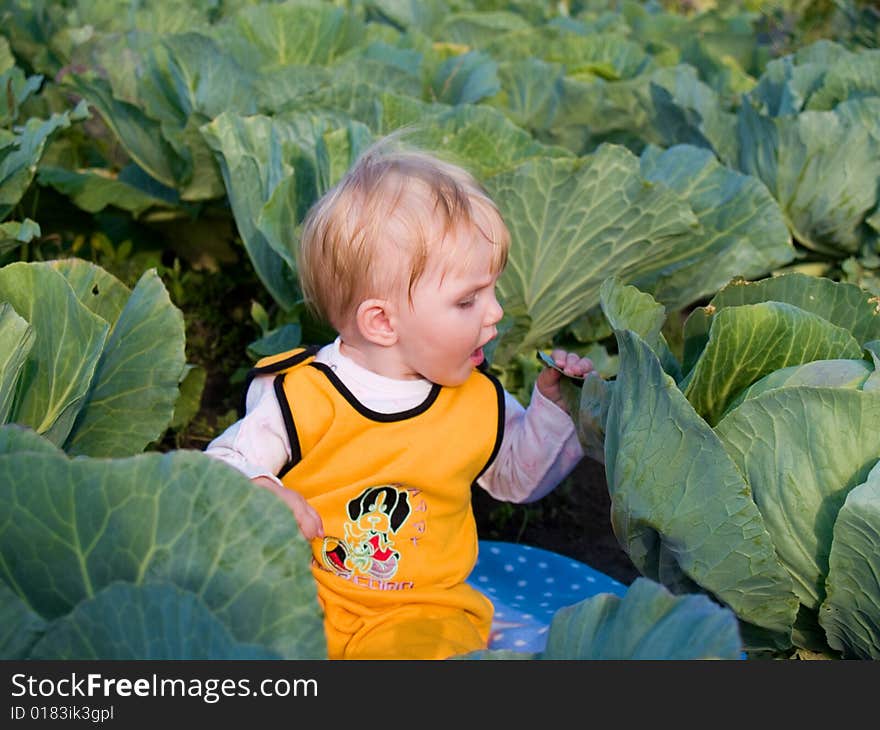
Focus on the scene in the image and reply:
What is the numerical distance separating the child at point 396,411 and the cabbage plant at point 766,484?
0.81 feet

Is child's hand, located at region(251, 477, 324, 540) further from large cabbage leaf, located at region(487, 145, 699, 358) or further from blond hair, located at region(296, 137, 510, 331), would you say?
large cabbage leaf, located at region(487, 145, 699, 358)

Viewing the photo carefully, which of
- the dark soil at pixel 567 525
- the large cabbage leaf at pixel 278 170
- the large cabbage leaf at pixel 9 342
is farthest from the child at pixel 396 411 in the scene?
the dark soil at pixel 567 525

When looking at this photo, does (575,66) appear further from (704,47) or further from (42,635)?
(42,635)

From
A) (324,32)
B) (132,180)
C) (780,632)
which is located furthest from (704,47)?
(780,632)

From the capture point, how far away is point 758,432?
5.52 ft

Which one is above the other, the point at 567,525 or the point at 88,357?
the point at 88,357

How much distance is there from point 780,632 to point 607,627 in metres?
0.55

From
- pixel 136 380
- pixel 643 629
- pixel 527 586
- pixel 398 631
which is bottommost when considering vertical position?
pixel 527 586

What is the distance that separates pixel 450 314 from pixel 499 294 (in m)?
0.86

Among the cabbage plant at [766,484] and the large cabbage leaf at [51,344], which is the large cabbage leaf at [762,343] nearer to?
the cabbage plant at [766,484]

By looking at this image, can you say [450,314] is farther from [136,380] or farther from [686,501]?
[136,380]

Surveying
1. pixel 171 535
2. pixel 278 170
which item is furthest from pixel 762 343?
pixel 278 170

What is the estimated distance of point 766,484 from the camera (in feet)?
5.55

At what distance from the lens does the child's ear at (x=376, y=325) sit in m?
1.88
